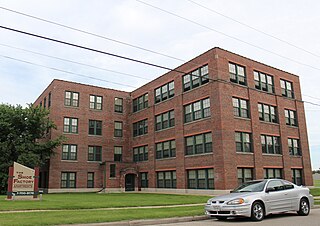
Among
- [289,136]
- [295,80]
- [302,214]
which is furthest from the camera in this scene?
[295,80]

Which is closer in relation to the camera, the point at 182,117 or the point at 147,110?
the point at 182,117

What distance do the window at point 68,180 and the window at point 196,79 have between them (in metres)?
16.0

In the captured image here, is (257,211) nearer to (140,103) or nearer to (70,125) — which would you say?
(70,125)

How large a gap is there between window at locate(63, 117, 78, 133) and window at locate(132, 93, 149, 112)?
24.8 feet

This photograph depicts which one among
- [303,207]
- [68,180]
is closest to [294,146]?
[303,207]

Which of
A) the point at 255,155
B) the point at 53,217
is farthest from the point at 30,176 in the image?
the point at 255,155

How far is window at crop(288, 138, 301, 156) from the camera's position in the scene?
3253cm

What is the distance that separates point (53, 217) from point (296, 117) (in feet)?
95.6

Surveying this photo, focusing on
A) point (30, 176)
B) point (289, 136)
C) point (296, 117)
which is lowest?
point (30, 176)

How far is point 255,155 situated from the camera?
28359mm

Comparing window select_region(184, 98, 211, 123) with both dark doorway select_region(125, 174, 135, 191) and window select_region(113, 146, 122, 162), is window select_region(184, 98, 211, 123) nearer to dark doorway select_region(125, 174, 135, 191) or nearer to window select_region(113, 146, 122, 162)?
dark doorway select_region(125, 174, 135, 191)

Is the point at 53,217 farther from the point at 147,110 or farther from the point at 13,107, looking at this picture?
the point at 147,110

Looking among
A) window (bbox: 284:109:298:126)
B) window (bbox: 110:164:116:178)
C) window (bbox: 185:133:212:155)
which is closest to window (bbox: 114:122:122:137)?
window (bbox: 110:164:116:178)

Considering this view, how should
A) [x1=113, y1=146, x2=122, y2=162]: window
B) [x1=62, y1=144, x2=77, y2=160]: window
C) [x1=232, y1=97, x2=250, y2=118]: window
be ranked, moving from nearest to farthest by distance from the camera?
1. [x1=232, y1=97, x2=250, y2=118]: window
2. [x1=62, y1=144, x2=77, y2=160]: window
3. [x1=113, y1=146, x2=122, y2=162]: window
